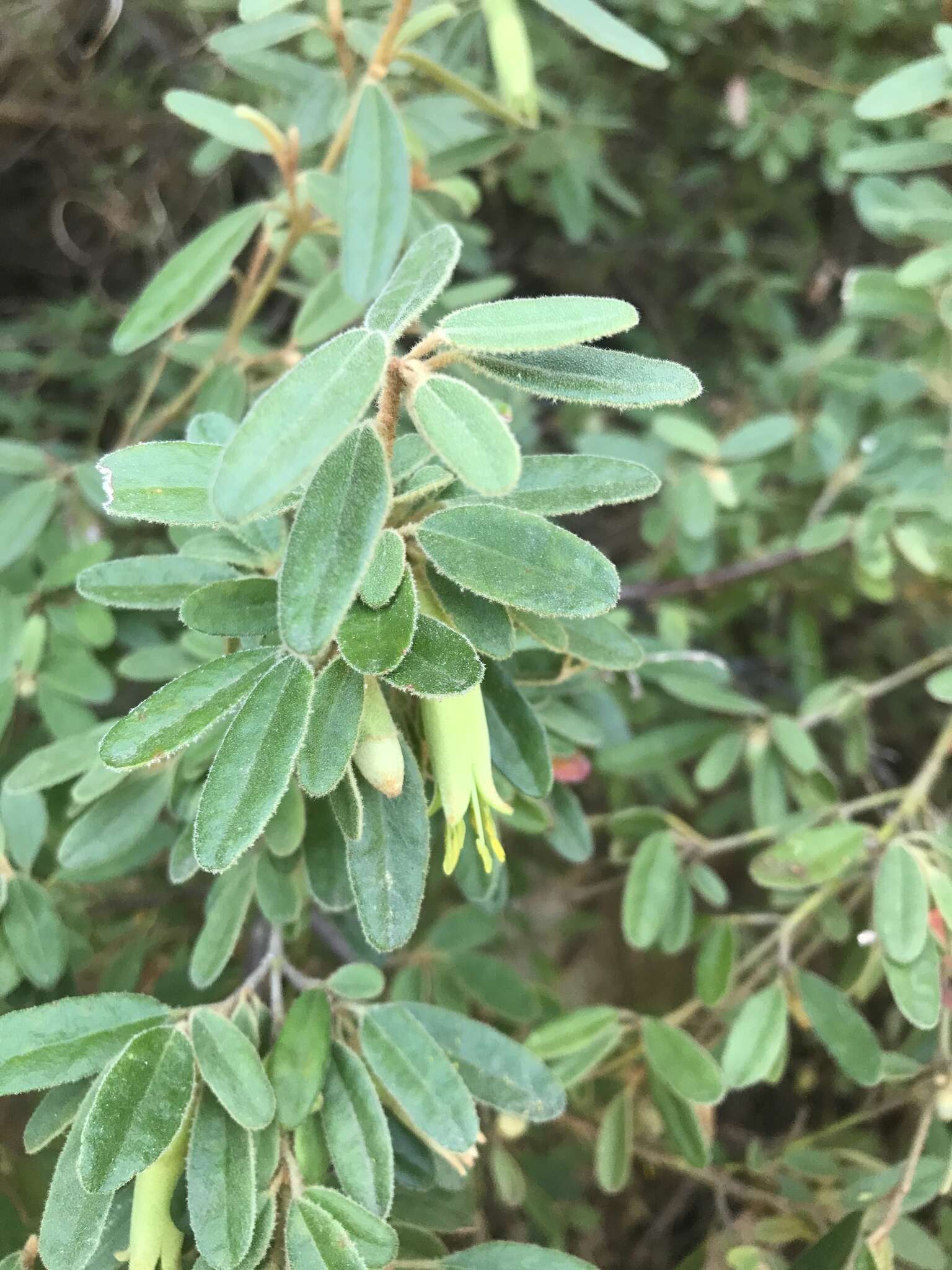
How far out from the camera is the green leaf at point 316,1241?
0.50m

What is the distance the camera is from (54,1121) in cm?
59

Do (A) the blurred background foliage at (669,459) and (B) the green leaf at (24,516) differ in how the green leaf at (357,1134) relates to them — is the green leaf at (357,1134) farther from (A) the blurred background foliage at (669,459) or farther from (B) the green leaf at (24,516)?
(B) the green leaf at (24,516)

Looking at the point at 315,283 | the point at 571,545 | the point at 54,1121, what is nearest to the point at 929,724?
the point at 315,283

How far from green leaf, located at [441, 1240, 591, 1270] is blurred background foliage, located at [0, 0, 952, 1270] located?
254 millimetres

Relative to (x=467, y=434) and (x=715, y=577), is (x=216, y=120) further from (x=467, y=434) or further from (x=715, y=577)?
(x=715, y=577)

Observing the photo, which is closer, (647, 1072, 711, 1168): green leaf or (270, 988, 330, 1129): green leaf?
(270, 988, 330, 1129): green leaf

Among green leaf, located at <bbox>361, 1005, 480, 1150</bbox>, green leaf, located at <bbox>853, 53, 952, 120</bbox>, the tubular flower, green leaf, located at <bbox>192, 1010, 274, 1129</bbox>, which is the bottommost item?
green leaf, located at <bbox>361, 1005, 480, 1150</bbox>

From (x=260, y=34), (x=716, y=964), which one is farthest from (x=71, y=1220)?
(x=260, y=34)

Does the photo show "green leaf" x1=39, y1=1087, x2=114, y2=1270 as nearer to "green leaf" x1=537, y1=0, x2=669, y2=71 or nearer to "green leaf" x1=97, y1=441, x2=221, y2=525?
"green leaf" x1=97, y1=441, x2=221, y2=525

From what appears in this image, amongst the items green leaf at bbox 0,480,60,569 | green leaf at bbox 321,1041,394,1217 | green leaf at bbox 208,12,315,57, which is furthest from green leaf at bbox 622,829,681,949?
green leaf at bbox 208,12,315,57

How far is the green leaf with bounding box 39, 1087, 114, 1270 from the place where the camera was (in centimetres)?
51

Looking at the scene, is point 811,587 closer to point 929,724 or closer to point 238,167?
point 929,724

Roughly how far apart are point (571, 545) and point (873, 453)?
85 cm

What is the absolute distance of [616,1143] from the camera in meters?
0.90
